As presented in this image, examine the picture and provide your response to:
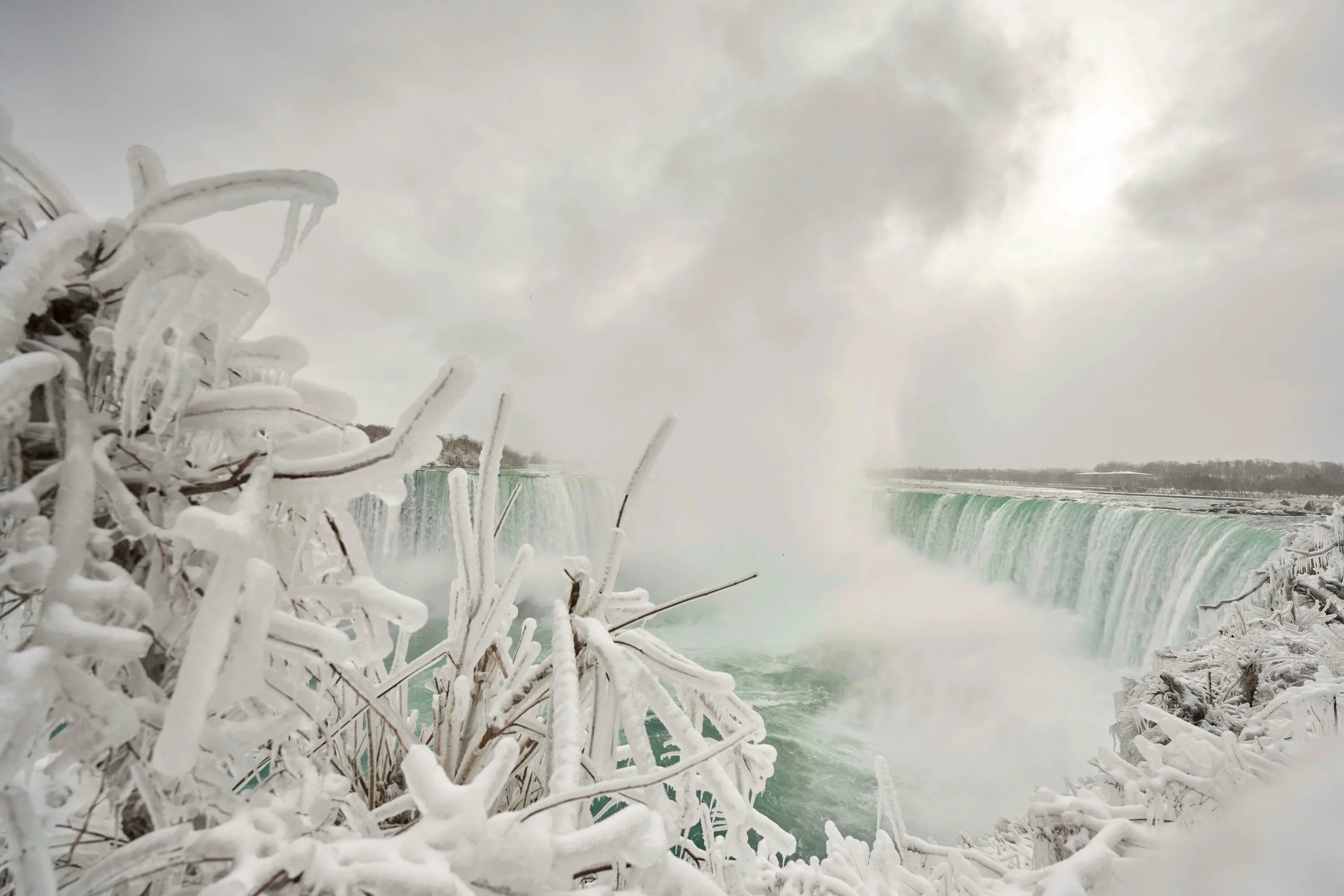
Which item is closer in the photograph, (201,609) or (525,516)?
(201,609)

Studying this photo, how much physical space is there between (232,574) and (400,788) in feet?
2.41

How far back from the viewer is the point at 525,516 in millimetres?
15078

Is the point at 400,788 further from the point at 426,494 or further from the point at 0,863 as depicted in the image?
the point at 426,494

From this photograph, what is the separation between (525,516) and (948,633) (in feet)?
38.1

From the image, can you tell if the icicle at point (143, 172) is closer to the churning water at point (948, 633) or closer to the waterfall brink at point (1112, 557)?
the churning water at point (948, 633)

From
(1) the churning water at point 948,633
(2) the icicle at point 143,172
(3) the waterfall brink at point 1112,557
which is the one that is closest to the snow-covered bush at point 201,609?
(2) the icicle at point 143,172

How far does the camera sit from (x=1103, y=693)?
1047 cm

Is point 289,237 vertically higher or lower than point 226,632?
higher

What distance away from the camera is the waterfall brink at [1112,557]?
8.52 meters

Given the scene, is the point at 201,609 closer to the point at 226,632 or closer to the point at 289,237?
the point at 226,632

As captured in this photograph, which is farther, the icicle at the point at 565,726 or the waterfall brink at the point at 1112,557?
the waterfall brink at the point at 1112,557

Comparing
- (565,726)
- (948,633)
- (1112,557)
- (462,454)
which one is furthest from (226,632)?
(948,633)

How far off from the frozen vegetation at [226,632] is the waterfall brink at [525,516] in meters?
12.1

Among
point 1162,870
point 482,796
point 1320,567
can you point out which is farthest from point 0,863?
point 1320,567
